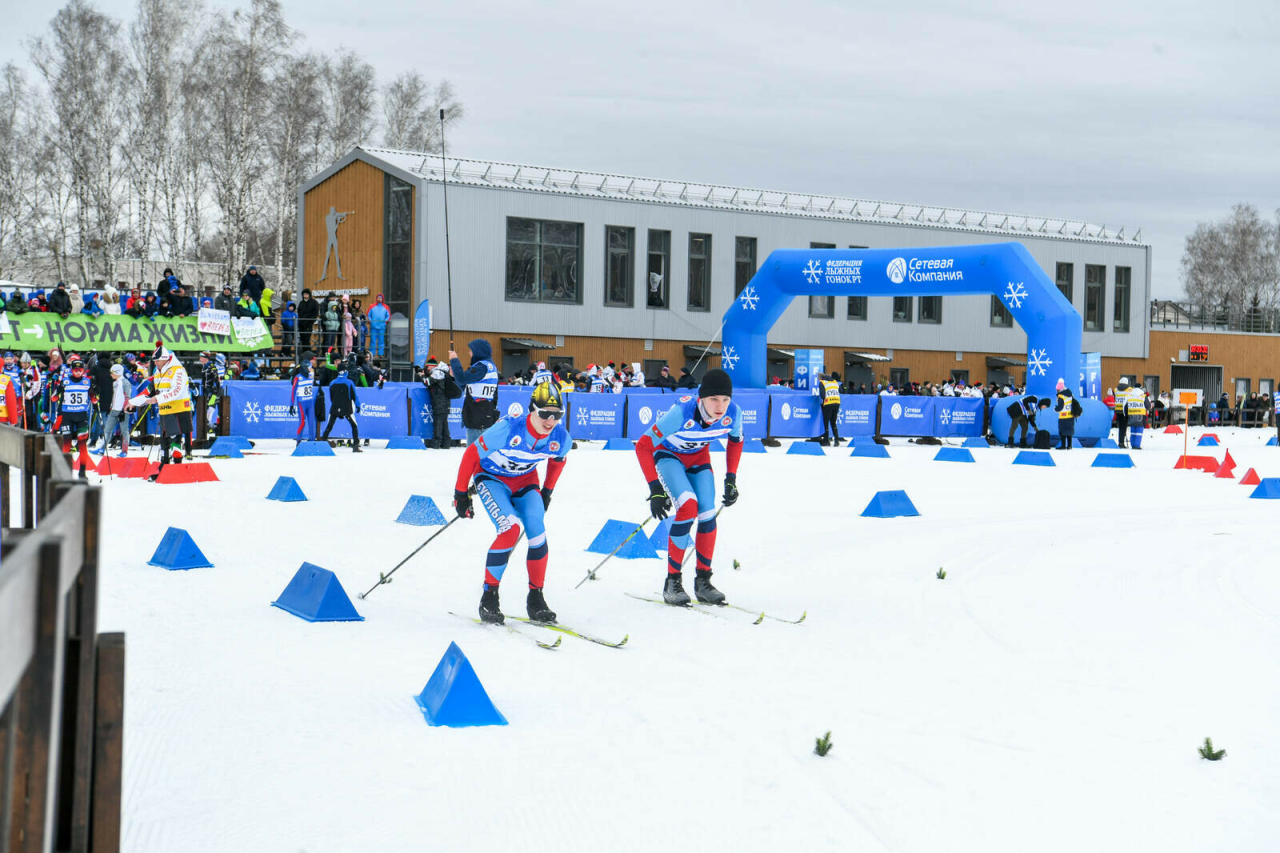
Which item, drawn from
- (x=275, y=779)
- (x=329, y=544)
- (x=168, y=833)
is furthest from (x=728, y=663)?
(x=329, y=544)

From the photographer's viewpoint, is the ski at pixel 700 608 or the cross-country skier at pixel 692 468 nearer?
the ski at pixel 700 608

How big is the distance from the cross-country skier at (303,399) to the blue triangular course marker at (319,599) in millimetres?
14710

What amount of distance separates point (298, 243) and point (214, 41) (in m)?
7.39


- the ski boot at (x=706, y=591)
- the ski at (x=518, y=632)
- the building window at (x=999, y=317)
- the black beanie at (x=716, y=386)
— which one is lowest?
the ski at (x=518, y=632)

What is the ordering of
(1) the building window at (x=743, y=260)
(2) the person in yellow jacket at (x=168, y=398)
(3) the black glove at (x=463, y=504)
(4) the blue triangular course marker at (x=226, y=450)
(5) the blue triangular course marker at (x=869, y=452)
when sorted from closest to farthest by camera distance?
(3) the black glove at (x=463, y=504), (2) the person in yellow jacket at (x=168, y=398), (4) the blue triangular course marker at (x=226, y=450), (5) the blue triangular course marker at (x=869, y=452), (1) the building window at (x=743, y=260)

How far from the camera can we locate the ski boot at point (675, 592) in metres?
7.64

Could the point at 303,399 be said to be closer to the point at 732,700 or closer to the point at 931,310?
the point at 732,700

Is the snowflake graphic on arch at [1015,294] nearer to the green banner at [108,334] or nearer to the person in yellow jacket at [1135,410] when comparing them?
the person in yellow jacket at [1135,410]

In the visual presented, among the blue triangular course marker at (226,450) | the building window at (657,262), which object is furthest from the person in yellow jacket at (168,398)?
the building window at (657,262)

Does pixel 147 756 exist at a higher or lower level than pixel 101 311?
lower

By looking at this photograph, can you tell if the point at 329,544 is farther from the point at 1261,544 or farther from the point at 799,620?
the point at 1261,544

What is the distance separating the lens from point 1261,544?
1055 centimetres

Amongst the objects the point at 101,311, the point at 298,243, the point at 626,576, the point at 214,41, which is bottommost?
the point at 626,576

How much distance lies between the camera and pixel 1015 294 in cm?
2528
